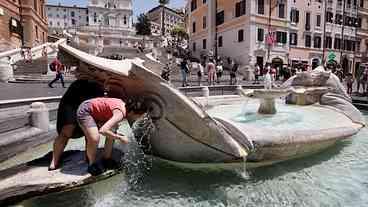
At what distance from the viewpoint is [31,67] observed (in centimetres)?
2412

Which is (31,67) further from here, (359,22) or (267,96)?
(359,22)

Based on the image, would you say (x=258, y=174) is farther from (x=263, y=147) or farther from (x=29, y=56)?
(x=29, y=56)

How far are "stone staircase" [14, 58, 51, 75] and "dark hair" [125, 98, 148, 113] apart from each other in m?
22.5

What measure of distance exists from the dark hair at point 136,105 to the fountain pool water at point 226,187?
0.96 m

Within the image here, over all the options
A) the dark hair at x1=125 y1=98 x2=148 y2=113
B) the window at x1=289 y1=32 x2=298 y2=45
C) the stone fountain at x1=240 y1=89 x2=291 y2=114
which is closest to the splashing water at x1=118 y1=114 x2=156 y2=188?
the dark hair at x1=125 y1=98 x2=148 y2=113

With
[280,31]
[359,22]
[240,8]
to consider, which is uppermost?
[359,22]

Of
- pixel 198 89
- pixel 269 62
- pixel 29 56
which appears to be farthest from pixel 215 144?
pixel 269 62

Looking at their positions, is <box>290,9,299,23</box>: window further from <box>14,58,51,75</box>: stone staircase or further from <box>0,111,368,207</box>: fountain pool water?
<box>0,111,368,207</box>: fountain pool water

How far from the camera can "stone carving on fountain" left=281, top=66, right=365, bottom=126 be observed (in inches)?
308

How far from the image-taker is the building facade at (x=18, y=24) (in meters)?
28.0

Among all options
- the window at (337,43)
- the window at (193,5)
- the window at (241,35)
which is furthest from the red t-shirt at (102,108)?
the window at (337,43)

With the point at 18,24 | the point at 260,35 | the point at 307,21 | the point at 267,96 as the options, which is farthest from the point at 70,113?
the point at 307,21

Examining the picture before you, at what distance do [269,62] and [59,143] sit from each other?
34.1m

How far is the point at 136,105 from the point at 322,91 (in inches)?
265
